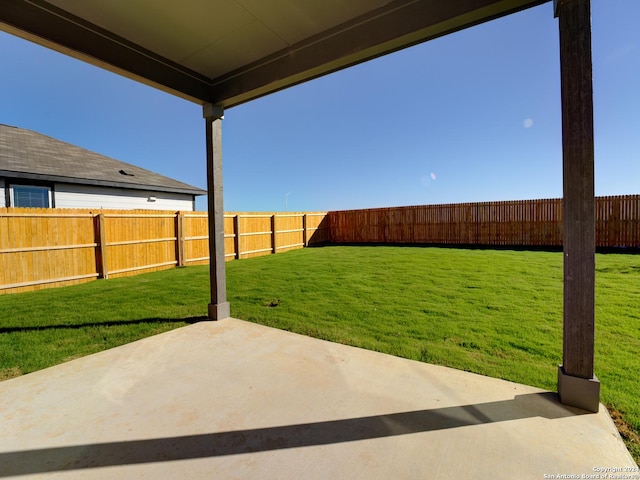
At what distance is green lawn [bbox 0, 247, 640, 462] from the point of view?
268cm

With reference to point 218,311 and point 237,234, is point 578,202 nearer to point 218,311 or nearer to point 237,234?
point 218,311

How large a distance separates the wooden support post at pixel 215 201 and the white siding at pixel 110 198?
8.41 meters

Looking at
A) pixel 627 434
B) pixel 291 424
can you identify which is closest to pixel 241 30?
pixel 291 424

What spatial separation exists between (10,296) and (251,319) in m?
5.53

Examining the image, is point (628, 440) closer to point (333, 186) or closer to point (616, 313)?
point (616, 313)

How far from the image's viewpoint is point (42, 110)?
1228cm

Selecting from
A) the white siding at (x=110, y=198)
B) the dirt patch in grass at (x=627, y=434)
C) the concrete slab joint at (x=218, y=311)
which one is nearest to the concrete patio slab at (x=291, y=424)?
the dirt patch in grass at (x=627, y=434)

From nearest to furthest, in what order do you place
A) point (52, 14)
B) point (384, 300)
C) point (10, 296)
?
point (52, 14)
point (384, 300)
point (10, 296)

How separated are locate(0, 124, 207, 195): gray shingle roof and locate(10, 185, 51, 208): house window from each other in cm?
50

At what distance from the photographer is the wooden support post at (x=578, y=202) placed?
1830 mm

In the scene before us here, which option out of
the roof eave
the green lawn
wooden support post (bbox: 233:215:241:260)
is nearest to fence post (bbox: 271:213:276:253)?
wooden support post (bbox: 233:215:241:260)

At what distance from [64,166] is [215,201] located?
919 centimetres

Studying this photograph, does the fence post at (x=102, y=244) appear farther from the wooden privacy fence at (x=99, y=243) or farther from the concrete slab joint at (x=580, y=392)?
the concrete slab joint at (x=580, y=392)

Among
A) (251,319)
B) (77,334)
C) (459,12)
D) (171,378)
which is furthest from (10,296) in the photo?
(459,12)
